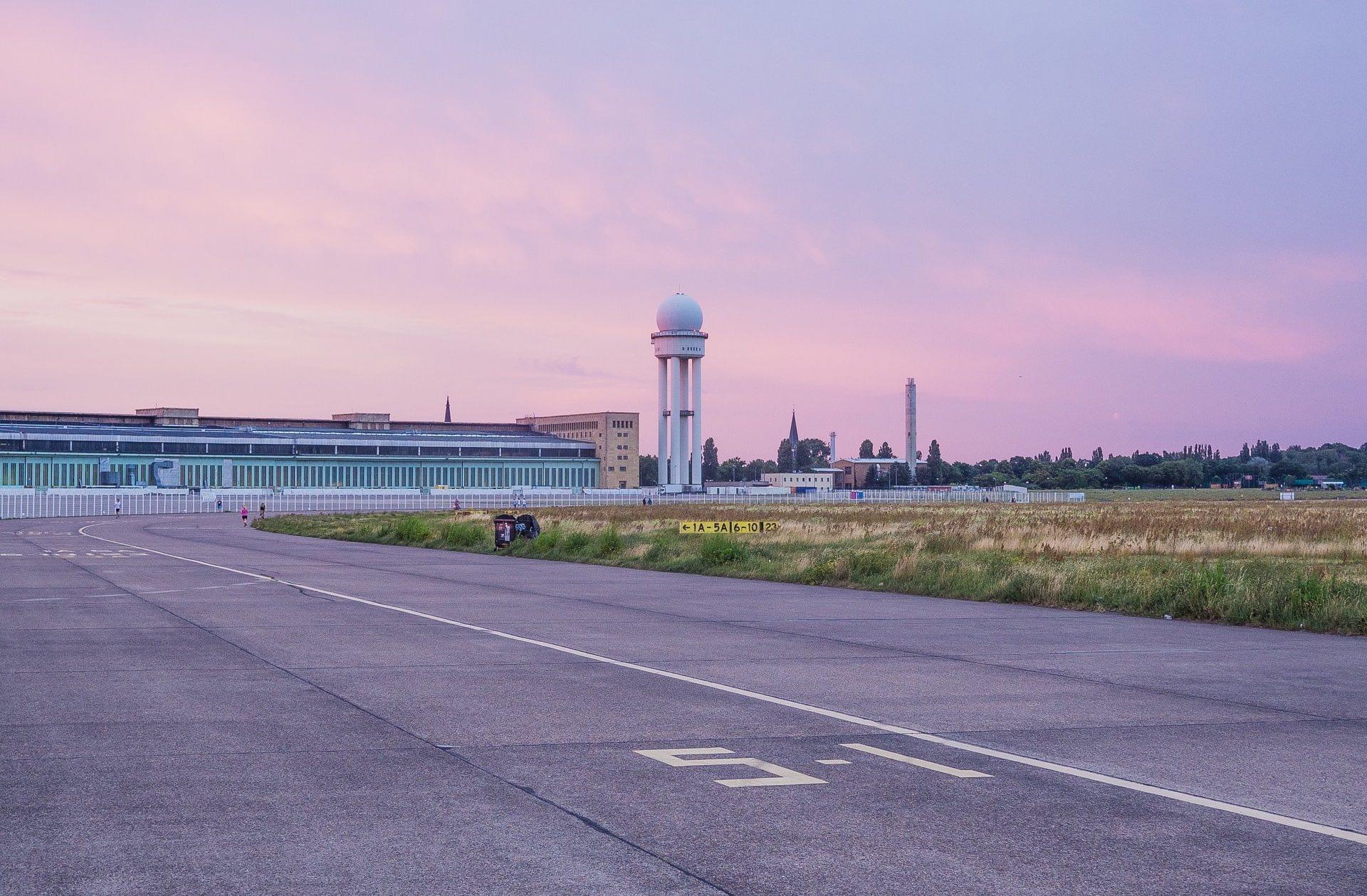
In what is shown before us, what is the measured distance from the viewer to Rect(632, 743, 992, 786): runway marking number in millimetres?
8203

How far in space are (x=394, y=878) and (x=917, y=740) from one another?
4.73 metres

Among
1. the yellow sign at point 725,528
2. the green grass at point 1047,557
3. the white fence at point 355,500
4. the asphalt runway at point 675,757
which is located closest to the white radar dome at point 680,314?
the white fence at point 355,500

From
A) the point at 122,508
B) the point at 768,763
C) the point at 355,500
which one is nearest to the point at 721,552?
the point at 768,763

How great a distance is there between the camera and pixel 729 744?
948 cm

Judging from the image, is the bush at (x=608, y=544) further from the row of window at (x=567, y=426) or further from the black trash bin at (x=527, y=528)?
the row of window at (x=567, y=426)

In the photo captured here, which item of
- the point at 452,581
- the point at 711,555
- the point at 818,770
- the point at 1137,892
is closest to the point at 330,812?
the point at 818,770

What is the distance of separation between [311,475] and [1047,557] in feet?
402

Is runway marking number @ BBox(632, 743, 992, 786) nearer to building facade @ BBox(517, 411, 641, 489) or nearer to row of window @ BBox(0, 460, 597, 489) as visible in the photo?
row of window @ BBox(0, 460, 597, 489)

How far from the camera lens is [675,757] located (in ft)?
29.4

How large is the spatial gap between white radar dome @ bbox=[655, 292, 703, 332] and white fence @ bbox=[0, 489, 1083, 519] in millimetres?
17032

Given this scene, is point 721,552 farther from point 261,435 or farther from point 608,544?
point 261,435

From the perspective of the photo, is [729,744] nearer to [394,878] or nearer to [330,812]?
[330,812]

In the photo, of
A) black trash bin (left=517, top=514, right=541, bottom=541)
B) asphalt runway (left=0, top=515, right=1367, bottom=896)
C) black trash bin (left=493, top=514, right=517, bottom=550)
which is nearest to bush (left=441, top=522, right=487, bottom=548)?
black trash bin (left=517, top=514, right=541, bottom=541)

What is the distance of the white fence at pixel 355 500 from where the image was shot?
89.6m
